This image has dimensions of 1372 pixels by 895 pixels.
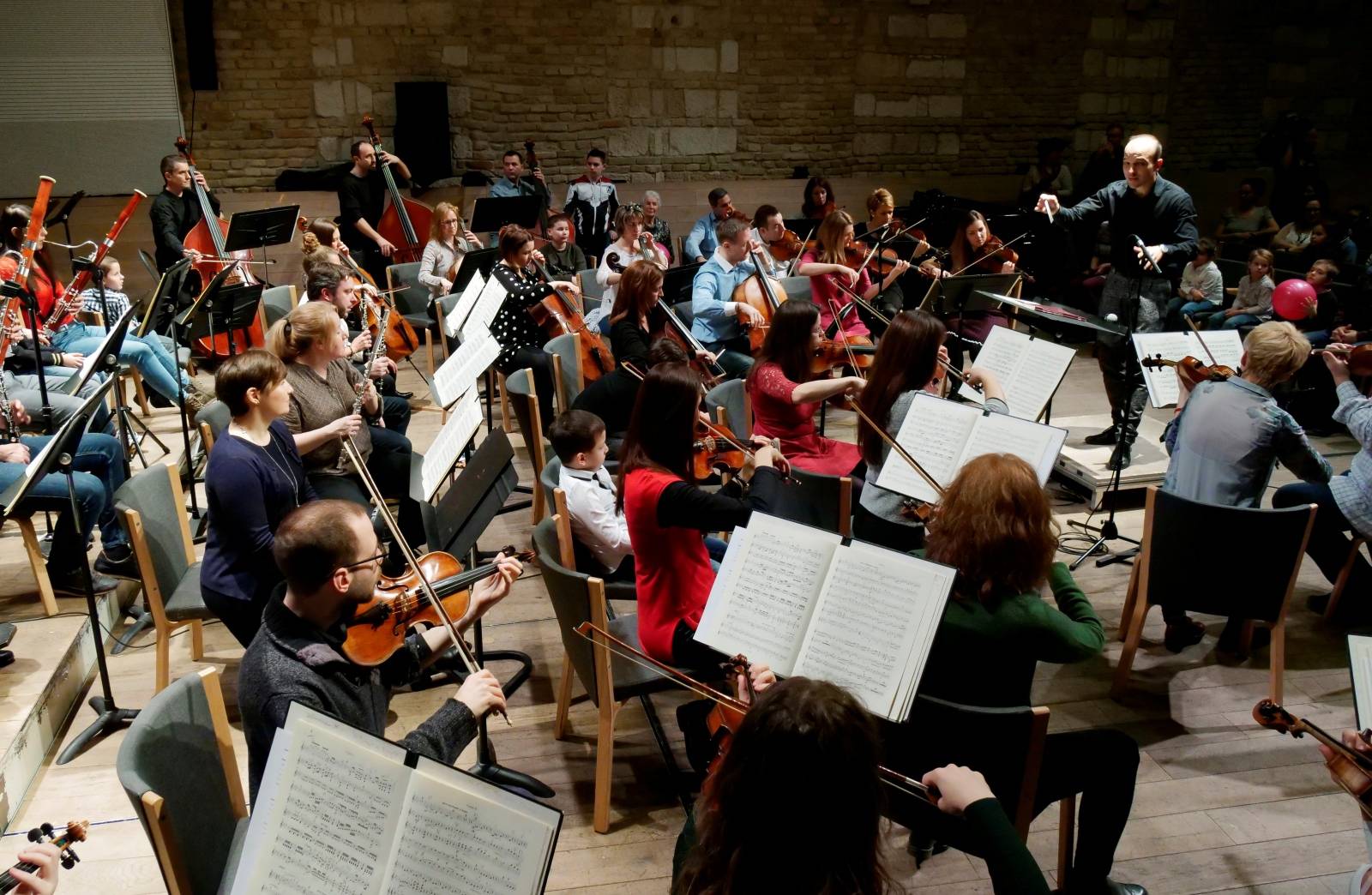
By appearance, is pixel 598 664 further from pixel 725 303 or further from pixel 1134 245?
pixel 1134 245

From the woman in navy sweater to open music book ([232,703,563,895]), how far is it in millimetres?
1336

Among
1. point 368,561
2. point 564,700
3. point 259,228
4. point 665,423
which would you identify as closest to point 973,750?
point 665,423

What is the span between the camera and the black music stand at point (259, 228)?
18.3 ft

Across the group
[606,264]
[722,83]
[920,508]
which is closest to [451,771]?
[920,508]

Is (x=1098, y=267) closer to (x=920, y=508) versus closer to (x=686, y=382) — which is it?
(x=920, y=508)

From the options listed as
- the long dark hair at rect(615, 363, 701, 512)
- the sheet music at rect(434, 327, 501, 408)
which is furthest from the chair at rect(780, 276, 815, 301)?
the long dark hair at rect(615, 363, 701, 512)

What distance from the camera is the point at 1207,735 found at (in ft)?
10.8

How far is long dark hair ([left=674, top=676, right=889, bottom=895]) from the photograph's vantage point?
4.77 feet

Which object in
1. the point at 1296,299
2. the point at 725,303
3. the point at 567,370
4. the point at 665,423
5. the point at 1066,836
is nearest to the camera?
the point at 1066,836

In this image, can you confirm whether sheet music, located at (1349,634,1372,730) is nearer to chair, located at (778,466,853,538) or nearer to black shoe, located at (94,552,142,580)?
chair, located at (778,466,853,538)

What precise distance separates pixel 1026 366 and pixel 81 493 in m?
A: 3.53

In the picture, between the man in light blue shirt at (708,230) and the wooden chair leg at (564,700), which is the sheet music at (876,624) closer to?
the wooden chair leg at (564,700)

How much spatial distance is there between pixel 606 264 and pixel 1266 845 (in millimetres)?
4503

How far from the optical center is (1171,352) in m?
4.25
